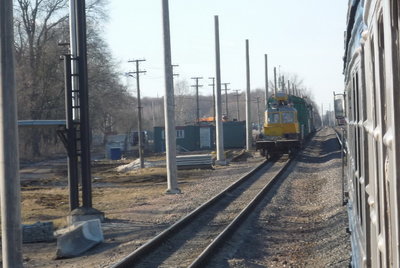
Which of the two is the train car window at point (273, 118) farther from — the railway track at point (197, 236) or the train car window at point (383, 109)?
the train car window at point (383, 109)

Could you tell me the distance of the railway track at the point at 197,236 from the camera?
33.8ft

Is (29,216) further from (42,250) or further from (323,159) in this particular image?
(323,159)

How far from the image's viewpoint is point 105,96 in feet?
196

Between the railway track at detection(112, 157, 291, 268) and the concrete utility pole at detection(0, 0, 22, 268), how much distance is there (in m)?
1.52

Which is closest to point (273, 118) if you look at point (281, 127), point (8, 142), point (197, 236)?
point (281, 127)

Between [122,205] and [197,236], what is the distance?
297 inches

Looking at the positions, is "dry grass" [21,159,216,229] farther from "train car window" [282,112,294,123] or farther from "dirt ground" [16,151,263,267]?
"train car window" [282,112,294,123]

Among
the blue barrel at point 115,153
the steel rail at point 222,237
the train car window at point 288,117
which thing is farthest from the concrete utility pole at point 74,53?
the blue barrel at point 115,153

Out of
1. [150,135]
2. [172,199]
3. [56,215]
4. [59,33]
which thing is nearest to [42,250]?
[56,215]

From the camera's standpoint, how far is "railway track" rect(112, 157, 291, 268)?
10309 millimetres

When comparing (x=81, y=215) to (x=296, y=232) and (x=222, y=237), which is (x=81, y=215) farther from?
(x=296, y=232)

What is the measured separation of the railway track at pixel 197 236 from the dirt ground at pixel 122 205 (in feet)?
1.42

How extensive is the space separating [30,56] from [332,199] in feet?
145

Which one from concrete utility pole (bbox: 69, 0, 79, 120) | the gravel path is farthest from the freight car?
concrete utility pole (bbox: 69, 0, 79, 120)
